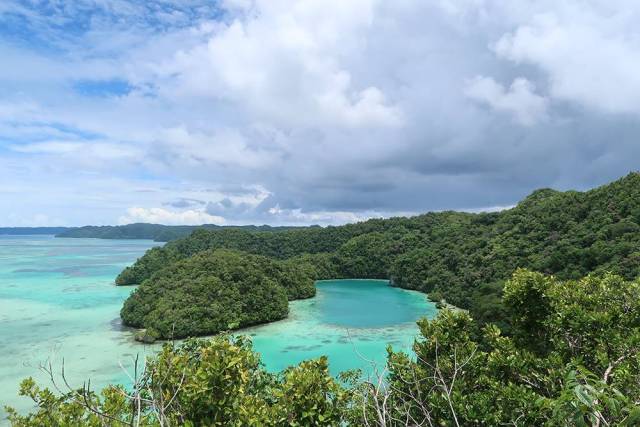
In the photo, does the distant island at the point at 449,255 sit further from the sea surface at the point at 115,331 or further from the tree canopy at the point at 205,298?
the sea surface at the point at 115,331

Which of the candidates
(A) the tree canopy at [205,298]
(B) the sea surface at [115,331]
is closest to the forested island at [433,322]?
(A) the tree canopy at [205,298]

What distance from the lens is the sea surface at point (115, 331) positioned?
82.0 feet

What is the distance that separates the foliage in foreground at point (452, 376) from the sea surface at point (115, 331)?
7.34 m

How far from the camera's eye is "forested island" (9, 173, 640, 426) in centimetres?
540

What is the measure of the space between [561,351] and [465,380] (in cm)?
158

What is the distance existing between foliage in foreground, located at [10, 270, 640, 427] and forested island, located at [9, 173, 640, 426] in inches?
1.0

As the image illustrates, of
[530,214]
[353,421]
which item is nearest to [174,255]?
[530,214]

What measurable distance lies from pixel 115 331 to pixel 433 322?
107 ft

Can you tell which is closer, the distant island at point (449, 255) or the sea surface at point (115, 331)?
the sea surface at point (115, 331)

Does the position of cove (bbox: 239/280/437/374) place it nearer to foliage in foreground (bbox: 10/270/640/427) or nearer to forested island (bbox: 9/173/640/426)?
forested island (bbox: 9/173/640/426)

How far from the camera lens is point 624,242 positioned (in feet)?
98.0

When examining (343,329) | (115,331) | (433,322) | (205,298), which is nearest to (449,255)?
(343,329)

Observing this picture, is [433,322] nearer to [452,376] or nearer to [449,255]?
[452,376]

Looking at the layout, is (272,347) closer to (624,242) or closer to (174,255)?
(624,242)
